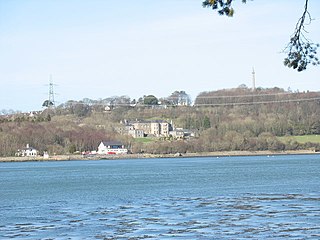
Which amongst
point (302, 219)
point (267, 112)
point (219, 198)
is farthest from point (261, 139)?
point (302, 219)

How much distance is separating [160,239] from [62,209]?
342 inches

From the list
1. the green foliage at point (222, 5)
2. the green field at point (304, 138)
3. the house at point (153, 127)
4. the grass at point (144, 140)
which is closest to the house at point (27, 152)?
the grass at point (144, 140)

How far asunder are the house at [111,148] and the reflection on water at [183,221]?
92.8 m

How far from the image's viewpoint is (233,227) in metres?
18.8

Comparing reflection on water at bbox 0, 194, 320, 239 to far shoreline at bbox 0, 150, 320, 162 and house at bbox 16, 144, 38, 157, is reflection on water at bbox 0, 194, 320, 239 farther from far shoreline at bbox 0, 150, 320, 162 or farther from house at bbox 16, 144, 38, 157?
house at bbox 16, 144, 38, 157

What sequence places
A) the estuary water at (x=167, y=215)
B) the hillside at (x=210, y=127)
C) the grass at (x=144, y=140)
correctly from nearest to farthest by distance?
the estuary water at (x=167, y=215), the hillside at (x=210, y=127), the grass at (x=144, y=140)

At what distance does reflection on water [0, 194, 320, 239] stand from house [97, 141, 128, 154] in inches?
3654

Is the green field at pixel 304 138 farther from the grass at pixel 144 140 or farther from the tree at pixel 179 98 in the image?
the tree at pixel 179 98

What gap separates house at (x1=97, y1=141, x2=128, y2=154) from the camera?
391ft

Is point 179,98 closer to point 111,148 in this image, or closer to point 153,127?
point 153,127

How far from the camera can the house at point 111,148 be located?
119m

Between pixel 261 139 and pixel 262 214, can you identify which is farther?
pixel 261 139

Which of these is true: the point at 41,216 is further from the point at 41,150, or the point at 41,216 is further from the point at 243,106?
the point at 243,106

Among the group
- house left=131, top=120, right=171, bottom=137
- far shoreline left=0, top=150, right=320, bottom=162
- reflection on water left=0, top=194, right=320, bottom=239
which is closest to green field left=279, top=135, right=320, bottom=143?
far shoreline left=0, top=150, right=320, bottom=162
